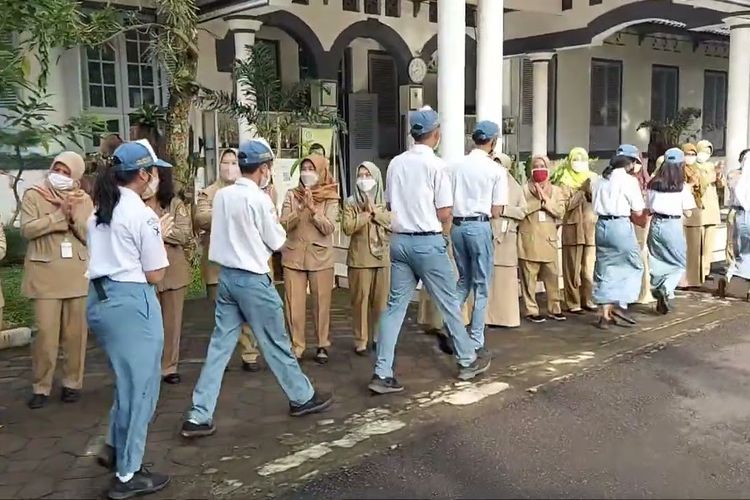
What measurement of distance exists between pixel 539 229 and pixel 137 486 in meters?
4.57

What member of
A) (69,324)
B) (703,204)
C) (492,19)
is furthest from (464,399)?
(703,204)

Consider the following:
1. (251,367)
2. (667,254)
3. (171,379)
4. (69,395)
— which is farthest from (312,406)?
(667,254)

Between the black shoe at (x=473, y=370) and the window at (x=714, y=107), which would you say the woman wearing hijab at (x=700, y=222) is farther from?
the window at (x=714, y=107)

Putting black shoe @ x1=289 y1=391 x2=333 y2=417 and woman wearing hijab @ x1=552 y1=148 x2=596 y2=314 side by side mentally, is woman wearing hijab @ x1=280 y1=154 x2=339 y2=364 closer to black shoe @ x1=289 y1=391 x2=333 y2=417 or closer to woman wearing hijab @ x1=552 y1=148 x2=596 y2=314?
black shoe @ x1=289 y1=391 x2=333 y2=417

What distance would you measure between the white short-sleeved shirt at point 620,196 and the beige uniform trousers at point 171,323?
12.6ft

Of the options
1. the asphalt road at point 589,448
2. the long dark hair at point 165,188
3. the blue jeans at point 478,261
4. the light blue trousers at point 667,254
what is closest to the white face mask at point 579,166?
the light blue trousers at point 667,254

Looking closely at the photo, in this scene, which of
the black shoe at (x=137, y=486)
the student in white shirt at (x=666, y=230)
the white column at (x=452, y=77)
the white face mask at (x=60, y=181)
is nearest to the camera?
the black shoe at (x=137, y=486)

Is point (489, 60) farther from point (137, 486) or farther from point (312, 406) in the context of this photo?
point (137, 486)

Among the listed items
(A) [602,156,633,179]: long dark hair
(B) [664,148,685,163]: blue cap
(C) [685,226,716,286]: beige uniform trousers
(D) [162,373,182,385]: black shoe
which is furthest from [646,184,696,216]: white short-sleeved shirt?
(D) [162,373,182,385]: black shoe

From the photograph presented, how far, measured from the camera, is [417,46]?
13.8 metres

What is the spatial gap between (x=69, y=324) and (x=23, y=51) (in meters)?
3.46

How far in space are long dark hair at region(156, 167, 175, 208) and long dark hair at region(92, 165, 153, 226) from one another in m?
0.88

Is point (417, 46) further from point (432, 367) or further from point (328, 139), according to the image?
point (432, 367)

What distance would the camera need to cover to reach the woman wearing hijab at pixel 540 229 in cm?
726
